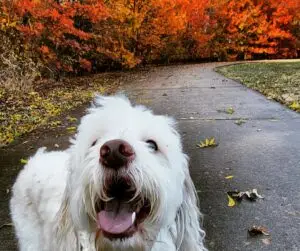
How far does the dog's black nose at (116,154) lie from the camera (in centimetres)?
195

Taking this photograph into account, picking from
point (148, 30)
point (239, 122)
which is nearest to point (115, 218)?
point (239, 122)

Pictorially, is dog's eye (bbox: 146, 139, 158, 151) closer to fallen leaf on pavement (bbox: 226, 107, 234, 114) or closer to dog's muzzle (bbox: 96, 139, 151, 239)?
dog's muzzle (bbox: 96, 139, 151, 239)

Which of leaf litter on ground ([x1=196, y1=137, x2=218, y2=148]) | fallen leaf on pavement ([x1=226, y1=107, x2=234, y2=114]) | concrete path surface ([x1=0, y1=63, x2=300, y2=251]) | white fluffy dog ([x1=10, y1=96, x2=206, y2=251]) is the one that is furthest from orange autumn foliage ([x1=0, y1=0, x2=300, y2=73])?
white fluffy dog ([x1=10, y1=96, x2=206, y2=251])

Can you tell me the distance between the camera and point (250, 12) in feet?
103

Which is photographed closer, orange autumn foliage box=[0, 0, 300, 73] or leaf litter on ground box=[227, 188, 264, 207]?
leaf litter on ground box=[227, 188, 264, 207]

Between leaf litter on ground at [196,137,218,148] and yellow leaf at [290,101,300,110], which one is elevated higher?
leaf litter on ground at [196,137,218,148]

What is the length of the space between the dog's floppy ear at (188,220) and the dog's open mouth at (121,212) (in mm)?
369

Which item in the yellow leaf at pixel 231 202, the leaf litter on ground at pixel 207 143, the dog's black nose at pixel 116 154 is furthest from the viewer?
the leaf litter on ground at pixel 207 143

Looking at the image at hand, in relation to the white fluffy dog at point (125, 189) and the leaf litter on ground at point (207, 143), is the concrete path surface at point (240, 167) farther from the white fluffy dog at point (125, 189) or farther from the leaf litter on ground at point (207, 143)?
the white fluffy dog at point (125, 189)

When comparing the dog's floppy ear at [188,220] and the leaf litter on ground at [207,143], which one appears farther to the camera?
the leaf litter on ground at [207,143]

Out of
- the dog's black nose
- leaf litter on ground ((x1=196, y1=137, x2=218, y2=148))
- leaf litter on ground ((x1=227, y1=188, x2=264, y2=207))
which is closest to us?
the dog's black nose

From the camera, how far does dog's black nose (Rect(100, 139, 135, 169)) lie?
195 cm

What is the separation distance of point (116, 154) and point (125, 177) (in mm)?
115

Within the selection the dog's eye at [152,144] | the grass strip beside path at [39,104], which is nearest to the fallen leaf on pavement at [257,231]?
the dog's eye at [152,144]
